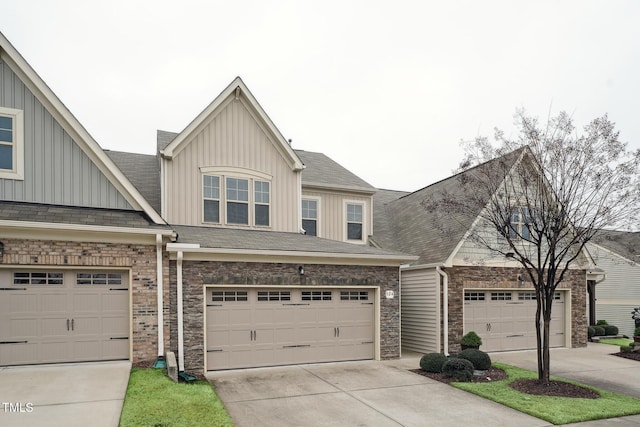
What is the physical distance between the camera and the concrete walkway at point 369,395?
28.4 ft

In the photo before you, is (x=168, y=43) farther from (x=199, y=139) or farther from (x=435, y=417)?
(x=435, y=417)

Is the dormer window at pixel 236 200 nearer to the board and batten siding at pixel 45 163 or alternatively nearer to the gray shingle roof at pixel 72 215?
the gray shingle roof at pixel 72 215

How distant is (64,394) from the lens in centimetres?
845

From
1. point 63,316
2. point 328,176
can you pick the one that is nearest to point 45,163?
point 63,316

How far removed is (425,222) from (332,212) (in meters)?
3.75

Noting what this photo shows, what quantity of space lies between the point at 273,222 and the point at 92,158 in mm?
6309

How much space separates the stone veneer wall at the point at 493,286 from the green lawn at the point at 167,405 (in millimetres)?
8777

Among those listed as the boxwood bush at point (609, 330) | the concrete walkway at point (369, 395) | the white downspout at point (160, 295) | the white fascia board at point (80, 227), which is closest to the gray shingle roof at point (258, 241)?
the white downspout at point (160, 295)

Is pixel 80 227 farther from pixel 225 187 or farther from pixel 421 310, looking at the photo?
pixel 421 310

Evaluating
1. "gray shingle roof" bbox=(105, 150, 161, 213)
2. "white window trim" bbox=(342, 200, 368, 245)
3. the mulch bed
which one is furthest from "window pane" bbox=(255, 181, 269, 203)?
the mulch bed

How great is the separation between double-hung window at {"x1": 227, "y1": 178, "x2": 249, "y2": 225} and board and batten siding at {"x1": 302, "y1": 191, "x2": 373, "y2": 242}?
3164 millimetres

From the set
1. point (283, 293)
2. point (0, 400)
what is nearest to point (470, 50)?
point (283, 293)

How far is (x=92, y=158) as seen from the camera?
37.4ft

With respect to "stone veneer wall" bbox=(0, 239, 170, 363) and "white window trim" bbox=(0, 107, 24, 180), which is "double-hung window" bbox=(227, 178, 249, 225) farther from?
"white window trim" bbox=(0, 107, 24, 180)
